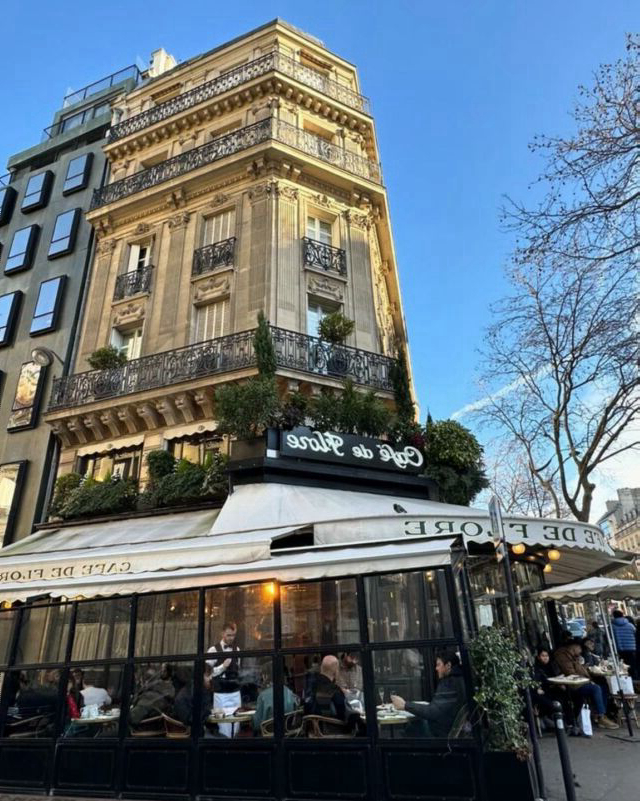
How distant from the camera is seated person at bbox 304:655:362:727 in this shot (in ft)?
17.1

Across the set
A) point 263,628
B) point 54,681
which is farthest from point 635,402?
point 54,681

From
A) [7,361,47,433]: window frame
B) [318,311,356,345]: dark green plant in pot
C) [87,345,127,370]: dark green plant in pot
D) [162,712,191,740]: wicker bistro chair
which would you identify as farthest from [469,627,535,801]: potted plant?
[7,361,47,433]: window frame

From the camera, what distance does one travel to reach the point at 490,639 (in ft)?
16.1

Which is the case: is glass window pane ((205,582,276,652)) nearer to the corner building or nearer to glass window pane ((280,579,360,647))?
glass window pane ((280,579,360,647))

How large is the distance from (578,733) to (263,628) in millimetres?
5582

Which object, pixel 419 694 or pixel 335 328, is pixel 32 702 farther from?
pixel 335 328

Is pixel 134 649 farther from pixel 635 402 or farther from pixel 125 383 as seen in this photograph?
pixel 635 402

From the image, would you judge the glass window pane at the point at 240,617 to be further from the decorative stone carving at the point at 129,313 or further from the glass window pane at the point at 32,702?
the decorative stone carving at the point at 129,313

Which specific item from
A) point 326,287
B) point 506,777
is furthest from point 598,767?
point 326,287

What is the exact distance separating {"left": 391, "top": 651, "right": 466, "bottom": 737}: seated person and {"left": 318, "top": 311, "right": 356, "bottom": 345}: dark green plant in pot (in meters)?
7.97

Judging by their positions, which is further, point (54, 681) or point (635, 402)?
point (635, 402)

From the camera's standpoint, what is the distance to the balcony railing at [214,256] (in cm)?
1340

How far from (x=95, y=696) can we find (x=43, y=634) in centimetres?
110

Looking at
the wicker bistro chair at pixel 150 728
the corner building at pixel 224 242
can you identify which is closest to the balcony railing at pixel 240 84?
the corner building at pixel 224 242
